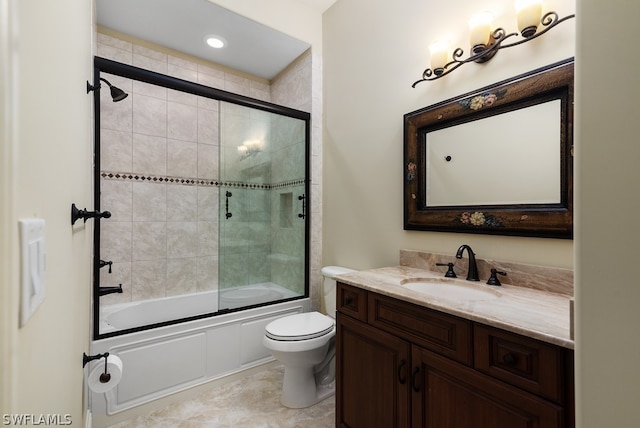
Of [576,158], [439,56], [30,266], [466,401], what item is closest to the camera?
[30,266]

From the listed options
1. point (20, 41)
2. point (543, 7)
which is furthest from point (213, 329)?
point (543, 7)

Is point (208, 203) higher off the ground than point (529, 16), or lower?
lower

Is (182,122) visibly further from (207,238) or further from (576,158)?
(576,158)

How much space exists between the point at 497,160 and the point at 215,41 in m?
2.43

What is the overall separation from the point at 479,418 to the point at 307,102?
2.45m

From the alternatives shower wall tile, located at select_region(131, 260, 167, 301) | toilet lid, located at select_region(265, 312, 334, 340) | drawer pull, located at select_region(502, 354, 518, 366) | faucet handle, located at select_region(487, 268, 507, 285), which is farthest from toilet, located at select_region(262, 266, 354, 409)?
shower wall tile, located at select_region(131, 260, 167, 301)

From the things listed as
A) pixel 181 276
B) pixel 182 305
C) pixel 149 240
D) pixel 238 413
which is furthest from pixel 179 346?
pixel 149 240

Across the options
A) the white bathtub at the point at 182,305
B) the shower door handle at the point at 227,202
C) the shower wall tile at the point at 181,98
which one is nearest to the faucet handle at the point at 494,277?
the white bathtub at the point at 182,305

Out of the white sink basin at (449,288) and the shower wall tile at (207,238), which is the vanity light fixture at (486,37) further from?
the shower wall tile at (207,238)

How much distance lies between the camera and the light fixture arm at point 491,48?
1223mm

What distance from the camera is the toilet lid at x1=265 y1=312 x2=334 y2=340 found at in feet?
5.83

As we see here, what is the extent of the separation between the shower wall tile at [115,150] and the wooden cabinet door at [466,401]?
260 cm

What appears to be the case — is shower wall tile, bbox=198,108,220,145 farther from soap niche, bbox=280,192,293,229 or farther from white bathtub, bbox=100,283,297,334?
white bathtub, bbox=100,283,297,334

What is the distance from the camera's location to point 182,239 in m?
2.72
